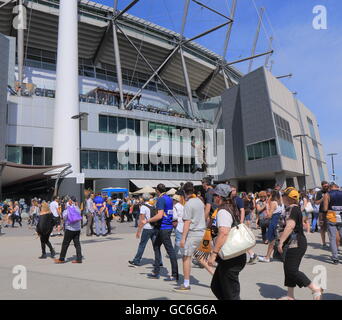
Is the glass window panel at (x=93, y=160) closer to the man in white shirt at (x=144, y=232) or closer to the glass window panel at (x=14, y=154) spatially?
the glass window panel at (x=14, y=154)

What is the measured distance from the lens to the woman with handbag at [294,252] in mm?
4605

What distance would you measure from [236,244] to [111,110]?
4078 centimetres

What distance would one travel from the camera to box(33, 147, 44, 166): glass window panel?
3806cm

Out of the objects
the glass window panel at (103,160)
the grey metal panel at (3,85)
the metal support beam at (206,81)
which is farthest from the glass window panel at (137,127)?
the metal support beam at (206,81)

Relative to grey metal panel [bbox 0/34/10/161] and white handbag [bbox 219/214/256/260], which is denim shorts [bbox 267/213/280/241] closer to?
white handbag [bbox 219/214/256/260]

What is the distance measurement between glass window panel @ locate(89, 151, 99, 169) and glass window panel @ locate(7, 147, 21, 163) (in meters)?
7.74

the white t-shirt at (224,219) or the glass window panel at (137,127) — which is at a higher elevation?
the glass window panel at (137,127)

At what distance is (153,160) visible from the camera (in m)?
46.4

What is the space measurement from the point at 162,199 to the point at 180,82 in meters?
57.9

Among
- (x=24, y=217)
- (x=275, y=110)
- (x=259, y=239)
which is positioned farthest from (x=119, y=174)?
(x=259, y=239)

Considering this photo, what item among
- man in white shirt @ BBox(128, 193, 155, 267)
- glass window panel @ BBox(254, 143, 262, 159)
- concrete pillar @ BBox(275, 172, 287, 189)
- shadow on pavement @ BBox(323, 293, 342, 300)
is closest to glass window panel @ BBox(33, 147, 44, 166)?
glass window panel @ BBox(254, 143, 262, 159)

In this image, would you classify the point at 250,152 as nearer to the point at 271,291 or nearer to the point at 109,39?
the point at 109,39

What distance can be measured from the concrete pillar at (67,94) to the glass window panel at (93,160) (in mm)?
6224

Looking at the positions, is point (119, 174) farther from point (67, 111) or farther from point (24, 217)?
point (24, 217)
